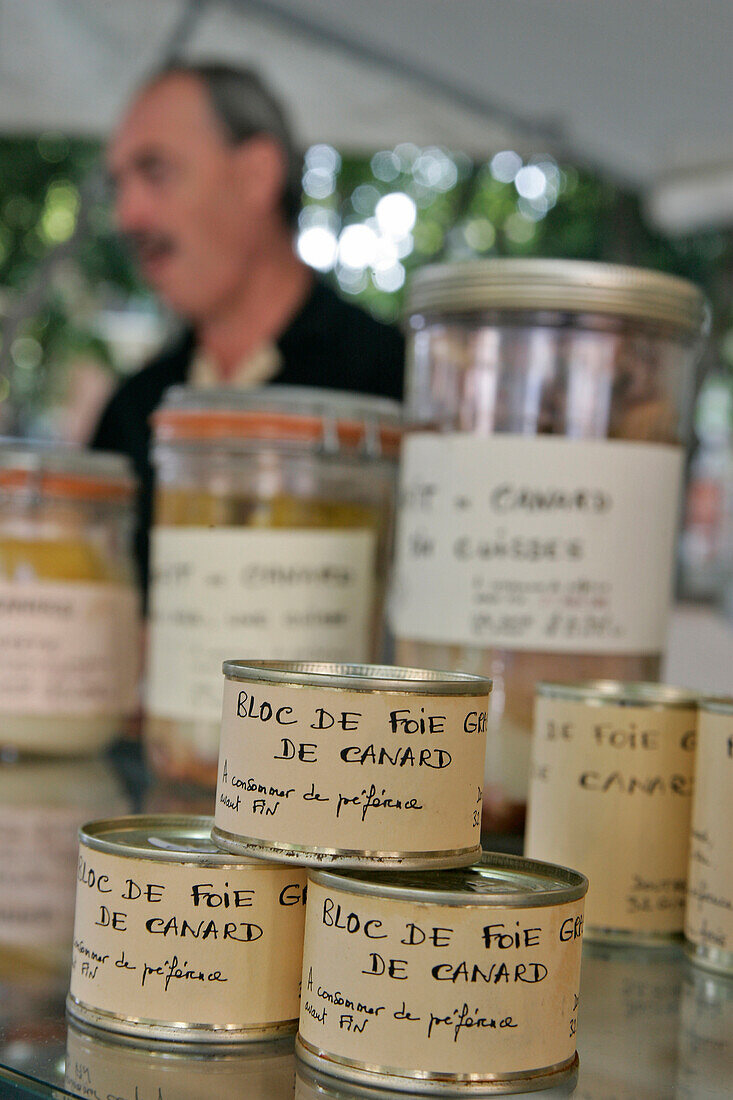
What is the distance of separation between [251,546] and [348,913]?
30cm

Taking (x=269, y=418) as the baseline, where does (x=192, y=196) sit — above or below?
above

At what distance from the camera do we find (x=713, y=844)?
408 millimetres

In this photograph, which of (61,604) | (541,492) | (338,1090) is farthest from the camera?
(61,604)

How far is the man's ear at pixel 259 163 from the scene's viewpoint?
4.94 ft

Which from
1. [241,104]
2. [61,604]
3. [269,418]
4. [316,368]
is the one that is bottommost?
[61,604]

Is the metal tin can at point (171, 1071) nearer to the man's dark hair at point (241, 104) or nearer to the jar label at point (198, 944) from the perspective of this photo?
the jar label at point (198, 944)

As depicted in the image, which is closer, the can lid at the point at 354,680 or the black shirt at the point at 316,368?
the can lid at the point at 354,680

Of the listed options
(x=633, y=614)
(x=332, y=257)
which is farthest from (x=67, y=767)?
(x=332, y=257)

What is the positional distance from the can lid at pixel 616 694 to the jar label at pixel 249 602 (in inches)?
6.6

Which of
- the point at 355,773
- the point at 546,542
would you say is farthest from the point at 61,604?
the point at 355,773

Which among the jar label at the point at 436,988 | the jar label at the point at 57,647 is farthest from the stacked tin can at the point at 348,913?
the jar label at the point at 57,647

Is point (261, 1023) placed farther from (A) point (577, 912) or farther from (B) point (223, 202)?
(B) point (223, 202)

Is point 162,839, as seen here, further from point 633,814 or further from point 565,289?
point 565,289

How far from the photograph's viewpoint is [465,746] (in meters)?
0.35
